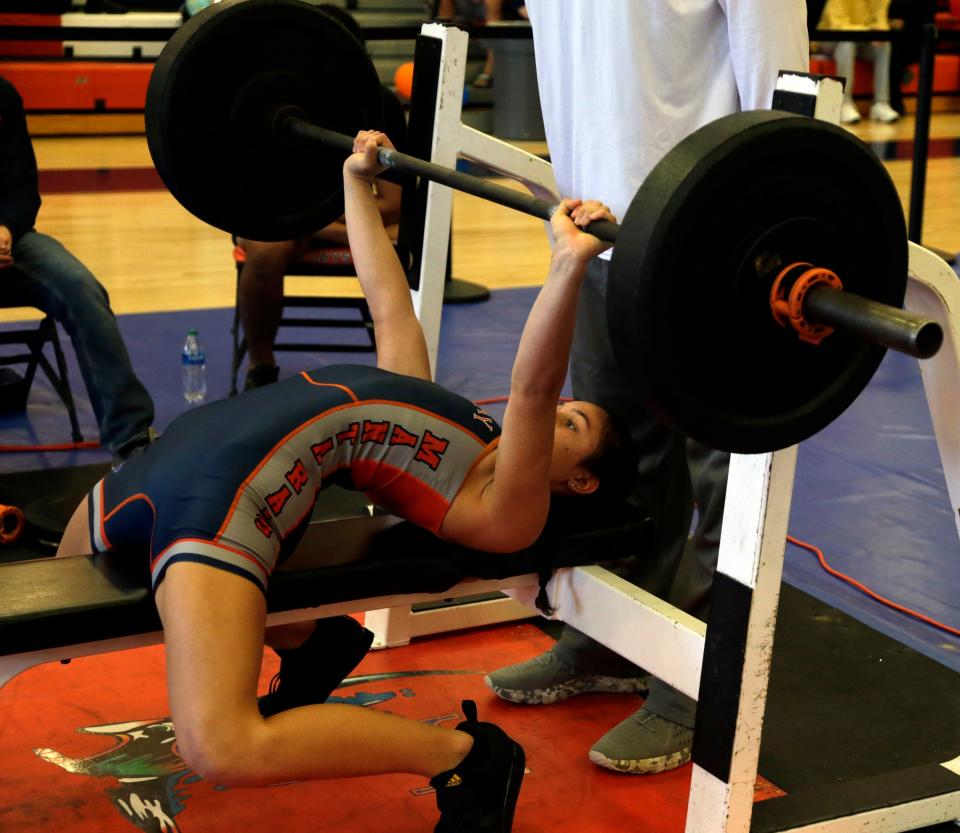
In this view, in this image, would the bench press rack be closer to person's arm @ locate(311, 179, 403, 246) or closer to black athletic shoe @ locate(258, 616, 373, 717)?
black athletic shoe @ locate(258, 616, 373, 717)

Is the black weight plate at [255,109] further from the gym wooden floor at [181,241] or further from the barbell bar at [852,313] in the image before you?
the gym wooden floor at [181,241]

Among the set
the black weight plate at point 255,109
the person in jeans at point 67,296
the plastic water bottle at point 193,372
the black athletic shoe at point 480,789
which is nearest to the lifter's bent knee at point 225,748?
the black athletic shoe at point 480,789

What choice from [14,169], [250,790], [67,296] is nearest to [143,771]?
[250,790]

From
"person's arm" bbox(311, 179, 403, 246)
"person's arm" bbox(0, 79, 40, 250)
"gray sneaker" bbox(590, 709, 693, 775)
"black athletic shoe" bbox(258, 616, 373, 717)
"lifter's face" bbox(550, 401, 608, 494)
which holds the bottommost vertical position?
"gray sneaker" bbox(590, 709, 693, 775)

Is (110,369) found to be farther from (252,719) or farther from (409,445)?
(252,719)

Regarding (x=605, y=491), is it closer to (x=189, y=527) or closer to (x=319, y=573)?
(x=319, y=573)

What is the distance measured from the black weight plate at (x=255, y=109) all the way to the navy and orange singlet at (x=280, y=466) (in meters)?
0.59

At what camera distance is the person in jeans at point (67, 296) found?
3.35 m

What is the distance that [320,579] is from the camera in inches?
73.9

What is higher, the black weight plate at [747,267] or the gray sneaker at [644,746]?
the black weight plate at [747,267]

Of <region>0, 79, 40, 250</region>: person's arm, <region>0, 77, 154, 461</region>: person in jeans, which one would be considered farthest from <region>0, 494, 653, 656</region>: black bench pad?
<region>0, 79, 40, 250</region>: person's arm

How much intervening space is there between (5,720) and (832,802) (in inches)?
54.4

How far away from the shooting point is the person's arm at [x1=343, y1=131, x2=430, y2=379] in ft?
7.28

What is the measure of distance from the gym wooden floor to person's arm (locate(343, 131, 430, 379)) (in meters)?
2.80
